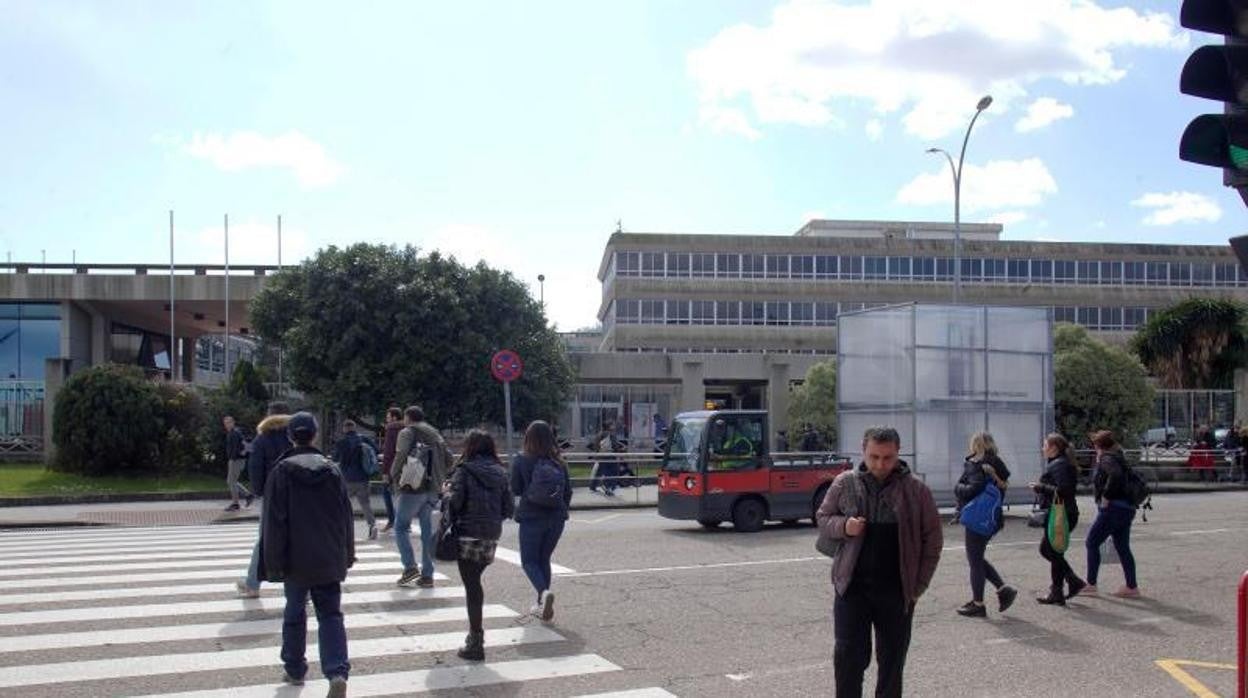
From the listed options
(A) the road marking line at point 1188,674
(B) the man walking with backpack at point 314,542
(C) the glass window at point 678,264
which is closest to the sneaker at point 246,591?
(B) the man walking with backpack at point 314,542

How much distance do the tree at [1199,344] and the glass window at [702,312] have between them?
1144 inches

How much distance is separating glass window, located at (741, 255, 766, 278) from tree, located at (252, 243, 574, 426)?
33.3 metres

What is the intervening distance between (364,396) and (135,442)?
6.87 m

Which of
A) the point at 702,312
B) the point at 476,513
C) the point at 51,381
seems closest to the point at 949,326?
the point at 476,513

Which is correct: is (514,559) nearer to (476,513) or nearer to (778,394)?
(476,513)

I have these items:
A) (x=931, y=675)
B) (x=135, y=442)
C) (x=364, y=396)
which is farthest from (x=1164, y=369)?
(x=931, y=675)

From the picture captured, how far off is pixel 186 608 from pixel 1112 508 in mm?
8718

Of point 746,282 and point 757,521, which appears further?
point 746,282

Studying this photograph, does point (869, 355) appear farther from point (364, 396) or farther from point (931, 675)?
point (364, 396)

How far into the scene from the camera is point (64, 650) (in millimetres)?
8328

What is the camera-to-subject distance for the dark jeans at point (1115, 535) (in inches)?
436

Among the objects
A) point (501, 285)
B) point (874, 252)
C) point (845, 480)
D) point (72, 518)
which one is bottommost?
point (72, 518)

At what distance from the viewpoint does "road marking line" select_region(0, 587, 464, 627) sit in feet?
31.3

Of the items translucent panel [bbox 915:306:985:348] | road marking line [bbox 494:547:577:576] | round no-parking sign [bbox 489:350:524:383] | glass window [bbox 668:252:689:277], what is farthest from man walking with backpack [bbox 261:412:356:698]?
glass window [bbox 668:252:689:277]
